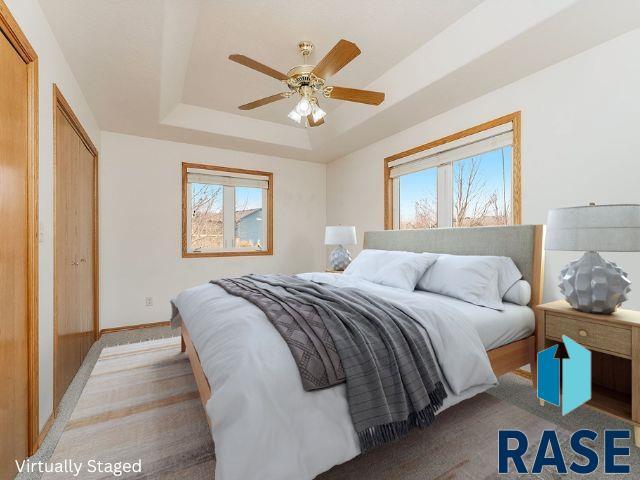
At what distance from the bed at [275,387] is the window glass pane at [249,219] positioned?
2.64 meters

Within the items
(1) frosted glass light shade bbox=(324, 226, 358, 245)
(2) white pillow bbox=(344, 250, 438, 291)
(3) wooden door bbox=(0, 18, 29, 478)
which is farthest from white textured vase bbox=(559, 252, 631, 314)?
(3) wooden door bbox=(0, 18, 29, 478)

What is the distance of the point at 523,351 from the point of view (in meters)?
2.06

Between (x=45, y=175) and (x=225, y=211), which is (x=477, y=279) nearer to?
(x=45, y=175)

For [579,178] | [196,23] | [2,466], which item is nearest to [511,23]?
[579,178]

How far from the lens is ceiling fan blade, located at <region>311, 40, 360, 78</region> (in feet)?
5.92

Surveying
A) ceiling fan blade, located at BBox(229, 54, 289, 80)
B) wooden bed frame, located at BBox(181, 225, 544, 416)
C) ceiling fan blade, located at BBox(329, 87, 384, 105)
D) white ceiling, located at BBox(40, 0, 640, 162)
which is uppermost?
white ceiling, located at BBox(40, 0, 640, 162)

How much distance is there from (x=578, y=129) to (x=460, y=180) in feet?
3.52

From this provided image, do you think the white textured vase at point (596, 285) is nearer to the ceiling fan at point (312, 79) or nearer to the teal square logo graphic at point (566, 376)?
the teal square logo graphic at point (566, 376)

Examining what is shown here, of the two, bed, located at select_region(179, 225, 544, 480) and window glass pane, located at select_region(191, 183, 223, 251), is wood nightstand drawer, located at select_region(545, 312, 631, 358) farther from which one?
window glass pane, located at select_region(191, 183, 223, 251)

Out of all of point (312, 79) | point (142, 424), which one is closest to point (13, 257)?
point (142, 424)

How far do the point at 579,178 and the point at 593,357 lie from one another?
1.23 metres

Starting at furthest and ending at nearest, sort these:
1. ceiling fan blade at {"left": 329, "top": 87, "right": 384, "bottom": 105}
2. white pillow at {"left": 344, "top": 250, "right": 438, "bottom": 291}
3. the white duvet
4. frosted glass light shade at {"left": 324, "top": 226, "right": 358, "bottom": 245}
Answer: frosted glass light shade at {"left": 324, "top": 226, "right": 358, "bottom": 245}, white pillow at {"left": 344, "top": 250, "right": 438, "bottom": 291}, ceiling fan blade at {"left": 329, "top": 87, "right": 384, "bottom": 105}, the white duvet

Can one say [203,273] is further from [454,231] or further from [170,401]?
[454,231]

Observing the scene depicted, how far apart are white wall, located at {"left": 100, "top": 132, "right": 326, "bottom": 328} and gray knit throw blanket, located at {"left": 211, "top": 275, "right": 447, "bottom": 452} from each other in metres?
2.88
